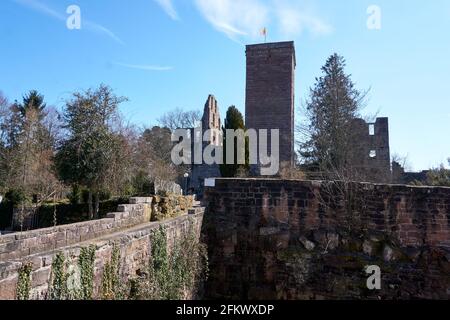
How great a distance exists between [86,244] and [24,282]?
3.80 ft

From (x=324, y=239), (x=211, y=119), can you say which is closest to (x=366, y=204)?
(x=324, y=239)

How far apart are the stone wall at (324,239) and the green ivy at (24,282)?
6.64 meters

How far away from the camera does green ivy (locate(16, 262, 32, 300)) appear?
11.1 ft

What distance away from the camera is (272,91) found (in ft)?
83.4

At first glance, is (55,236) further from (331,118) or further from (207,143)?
(207,143)

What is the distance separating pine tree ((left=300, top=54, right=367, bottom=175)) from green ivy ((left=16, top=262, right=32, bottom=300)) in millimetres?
19682

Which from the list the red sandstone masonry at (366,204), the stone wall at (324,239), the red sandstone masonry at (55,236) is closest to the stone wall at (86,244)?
the red sandstone masonry at (55,236)

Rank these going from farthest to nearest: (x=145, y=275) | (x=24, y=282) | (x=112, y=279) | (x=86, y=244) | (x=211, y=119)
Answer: (x=211, y=119)
(x=145, y=275)
(x=112, y=279)
(x=86, y=244)
(x=24, y=282)

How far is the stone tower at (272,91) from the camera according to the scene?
82.4 ft

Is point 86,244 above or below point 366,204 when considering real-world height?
below

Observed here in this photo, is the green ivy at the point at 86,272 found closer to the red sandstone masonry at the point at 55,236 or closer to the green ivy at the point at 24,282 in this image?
the green ivy at the point at 24,282
